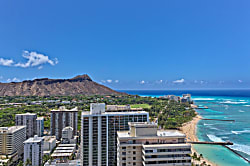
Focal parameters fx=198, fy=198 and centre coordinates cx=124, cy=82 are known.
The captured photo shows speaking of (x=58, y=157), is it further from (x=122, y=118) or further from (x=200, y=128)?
(x=200, y=128)

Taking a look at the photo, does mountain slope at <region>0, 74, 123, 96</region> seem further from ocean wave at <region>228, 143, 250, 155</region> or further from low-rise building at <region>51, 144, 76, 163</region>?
ocean wave at <region>228, 143, 250, 155</region>

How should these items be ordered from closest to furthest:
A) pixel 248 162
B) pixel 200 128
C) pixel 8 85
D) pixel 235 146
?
pixel 248 162, pixel 235 146, pixel 200 128, pixel 8 85

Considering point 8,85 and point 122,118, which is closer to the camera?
point 122,118

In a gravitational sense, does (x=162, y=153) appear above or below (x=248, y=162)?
above

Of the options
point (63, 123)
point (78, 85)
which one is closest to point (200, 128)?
point (63, 123)

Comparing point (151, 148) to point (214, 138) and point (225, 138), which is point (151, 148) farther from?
point (225, 138)

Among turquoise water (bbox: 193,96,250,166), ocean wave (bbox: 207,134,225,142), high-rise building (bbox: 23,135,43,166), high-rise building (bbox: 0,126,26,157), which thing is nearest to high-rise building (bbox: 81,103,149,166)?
high-rise building (bbox: 23,135,43,166)

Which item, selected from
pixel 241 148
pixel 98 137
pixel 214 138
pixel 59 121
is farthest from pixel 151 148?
pixel 214 138
